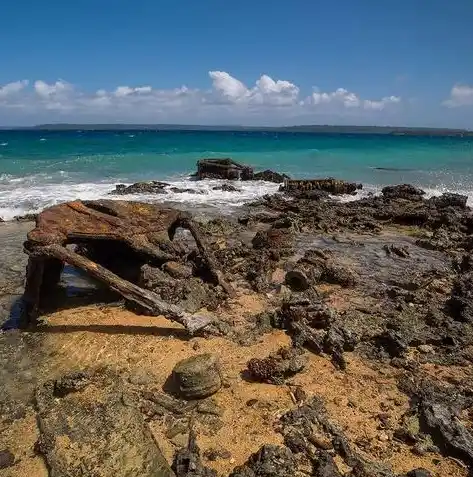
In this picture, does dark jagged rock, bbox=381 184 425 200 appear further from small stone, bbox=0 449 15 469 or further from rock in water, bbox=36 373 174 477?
small stone, bbox=0 449 15 469

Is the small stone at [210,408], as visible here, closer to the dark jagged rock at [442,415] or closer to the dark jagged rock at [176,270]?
the dark jagged rock at [442,415]

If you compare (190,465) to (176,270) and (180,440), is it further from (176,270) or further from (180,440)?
(176,270)

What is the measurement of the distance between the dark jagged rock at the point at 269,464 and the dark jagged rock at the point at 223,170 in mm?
23209

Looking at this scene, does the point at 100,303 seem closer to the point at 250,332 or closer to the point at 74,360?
the point at 74,360

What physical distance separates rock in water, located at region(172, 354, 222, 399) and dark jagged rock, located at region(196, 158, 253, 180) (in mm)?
22143

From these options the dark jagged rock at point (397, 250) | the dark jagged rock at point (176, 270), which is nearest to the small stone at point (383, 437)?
the dark jagged rock at point (176, 270)

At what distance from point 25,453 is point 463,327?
20.8ft

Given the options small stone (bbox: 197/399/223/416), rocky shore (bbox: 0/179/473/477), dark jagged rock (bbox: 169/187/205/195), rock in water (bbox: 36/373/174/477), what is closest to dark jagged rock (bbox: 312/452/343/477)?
rocky shore (bbox: 0/179/473/477)

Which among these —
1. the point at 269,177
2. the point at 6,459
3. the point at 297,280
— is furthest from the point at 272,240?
the point at 269,177

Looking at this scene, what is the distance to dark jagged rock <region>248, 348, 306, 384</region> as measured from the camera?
564cm

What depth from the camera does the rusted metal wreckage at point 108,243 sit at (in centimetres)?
680

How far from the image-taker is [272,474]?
164 inches

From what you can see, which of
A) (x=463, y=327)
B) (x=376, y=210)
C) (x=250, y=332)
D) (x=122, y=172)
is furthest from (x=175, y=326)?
(x=122, y=172)

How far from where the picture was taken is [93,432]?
15.8 feet
